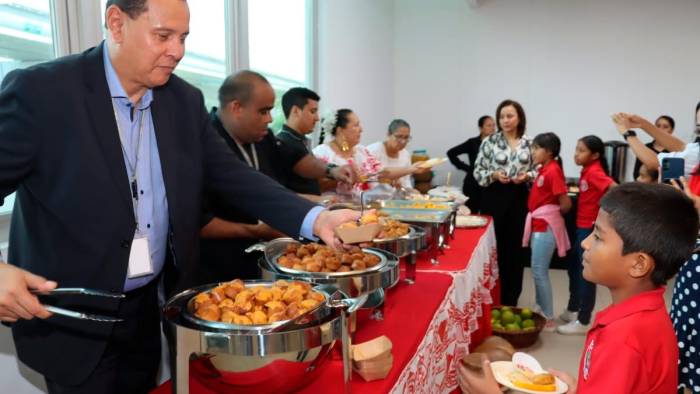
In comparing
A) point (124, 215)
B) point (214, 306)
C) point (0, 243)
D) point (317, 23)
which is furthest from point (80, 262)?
point (317, 23)

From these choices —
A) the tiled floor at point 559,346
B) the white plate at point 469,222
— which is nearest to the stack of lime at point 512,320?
the tiled floor at point 559,346

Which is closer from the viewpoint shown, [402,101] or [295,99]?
[295,99]

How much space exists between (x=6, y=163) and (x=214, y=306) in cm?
39

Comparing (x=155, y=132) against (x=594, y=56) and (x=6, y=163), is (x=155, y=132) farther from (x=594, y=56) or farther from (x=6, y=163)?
(x=594, y=56)

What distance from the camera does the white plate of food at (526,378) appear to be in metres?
1.17

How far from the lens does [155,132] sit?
3.43 feet

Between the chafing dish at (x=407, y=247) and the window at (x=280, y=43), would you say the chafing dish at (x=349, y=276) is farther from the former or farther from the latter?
the window at (x=280, y=43)

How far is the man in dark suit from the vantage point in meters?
0.90

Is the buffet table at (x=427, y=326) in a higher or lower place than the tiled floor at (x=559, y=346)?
higher

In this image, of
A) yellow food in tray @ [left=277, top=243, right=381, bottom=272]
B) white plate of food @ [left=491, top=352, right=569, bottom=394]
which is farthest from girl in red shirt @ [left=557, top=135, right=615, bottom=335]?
yellow food in tray @ [left=277, top=243, right=381, bottom=272]

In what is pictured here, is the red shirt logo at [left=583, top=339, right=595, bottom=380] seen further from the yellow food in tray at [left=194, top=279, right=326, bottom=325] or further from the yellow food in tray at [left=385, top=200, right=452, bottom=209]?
the yellow food in tray at [left=385, top=200, right=452, bottom=209]

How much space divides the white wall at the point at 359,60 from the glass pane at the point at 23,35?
203 centimetres

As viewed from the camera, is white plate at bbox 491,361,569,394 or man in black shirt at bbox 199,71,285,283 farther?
man in black shirt at bbox 199,71,285,283

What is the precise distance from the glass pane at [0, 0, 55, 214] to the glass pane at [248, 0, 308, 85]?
1500 millimetres
